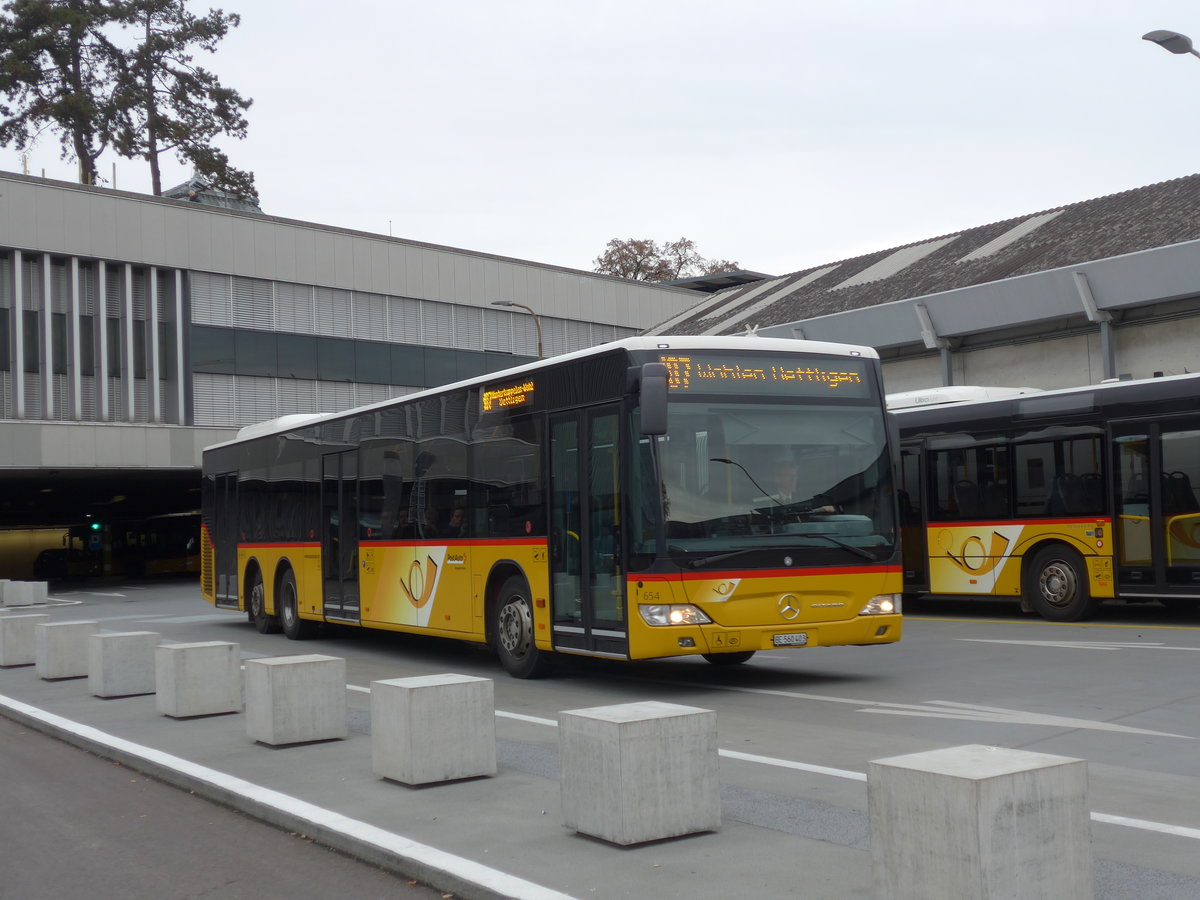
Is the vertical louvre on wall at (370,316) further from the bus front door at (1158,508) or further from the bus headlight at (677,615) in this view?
the bus headlight at (677,615)

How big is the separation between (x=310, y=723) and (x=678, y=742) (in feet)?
13.4

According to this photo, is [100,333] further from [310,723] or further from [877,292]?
[310,723]

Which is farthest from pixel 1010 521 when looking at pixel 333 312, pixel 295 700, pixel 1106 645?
pixel 333 312

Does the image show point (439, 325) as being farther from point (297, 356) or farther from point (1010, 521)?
point (1010, 521)

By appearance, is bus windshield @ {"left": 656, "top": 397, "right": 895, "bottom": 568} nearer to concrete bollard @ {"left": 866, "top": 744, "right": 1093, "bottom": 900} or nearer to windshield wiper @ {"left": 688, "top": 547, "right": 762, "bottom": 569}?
windshield wiper @ {"left": 688, "top": 547, "right": 762, "bottom": 569}

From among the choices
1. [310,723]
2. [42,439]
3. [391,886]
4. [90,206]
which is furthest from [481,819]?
[90,206]

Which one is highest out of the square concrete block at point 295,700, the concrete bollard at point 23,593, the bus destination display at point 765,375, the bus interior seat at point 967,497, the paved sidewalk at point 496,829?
the bus destination display at point 765,375

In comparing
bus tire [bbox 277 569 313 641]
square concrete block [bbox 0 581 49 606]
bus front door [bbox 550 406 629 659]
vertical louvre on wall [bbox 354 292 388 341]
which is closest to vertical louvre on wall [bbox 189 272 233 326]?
vertical louvre on wall [bbox 354 292 388 341]

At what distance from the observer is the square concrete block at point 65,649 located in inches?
597

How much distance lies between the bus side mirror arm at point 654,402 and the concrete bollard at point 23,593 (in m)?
27.2

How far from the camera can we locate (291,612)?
20.7 m

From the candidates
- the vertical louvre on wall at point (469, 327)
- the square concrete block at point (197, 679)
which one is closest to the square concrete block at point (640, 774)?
the square concrete block at point (197, 679)

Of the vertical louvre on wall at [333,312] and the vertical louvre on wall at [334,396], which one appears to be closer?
the vertical louvre on wall at [333,312]

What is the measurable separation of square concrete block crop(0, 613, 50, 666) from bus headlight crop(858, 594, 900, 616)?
10.6 meters
